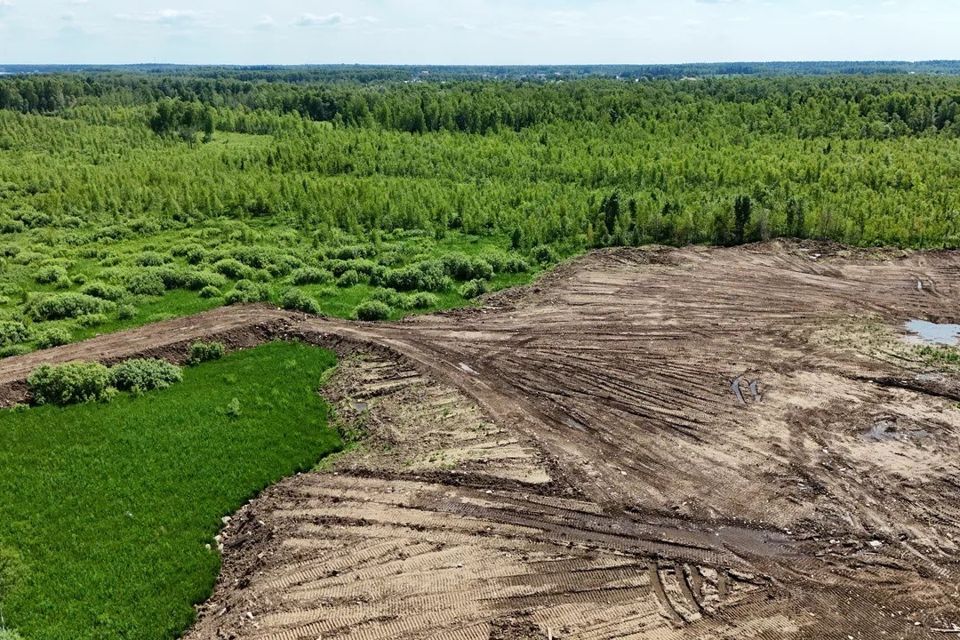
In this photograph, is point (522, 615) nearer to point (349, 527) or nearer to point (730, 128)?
point (349, 527)

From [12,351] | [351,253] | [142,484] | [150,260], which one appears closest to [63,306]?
[12,351]

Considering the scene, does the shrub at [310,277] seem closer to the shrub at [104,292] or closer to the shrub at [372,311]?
the shrub at [372,311]

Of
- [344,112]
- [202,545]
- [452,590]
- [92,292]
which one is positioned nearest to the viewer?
[452,590]

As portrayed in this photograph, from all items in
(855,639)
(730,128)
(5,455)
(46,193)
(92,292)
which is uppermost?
(730,128)

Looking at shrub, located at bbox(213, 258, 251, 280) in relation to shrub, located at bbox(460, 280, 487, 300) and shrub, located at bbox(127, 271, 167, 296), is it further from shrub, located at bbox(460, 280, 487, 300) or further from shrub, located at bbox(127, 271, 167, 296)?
shrub, located at bbox(460, 280, 487, 300)

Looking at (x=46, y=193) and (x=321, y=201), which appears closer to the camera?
(x=321, y=201)

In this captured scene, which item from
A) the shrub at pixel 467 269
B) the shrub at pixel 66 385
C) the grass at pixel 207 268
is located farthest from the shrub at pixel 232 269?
the shrub at pixel 66 385

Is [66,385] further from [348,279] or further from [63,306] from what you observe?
[348,279]

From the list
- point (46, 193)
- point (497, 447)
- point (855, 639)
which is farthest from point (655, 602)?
point (46, 193)

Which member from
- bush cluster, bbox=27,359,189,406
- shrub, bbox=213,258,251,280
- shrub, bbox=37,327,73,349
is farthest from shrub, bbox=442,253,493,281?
shrub, bbox=37,327,73,349
